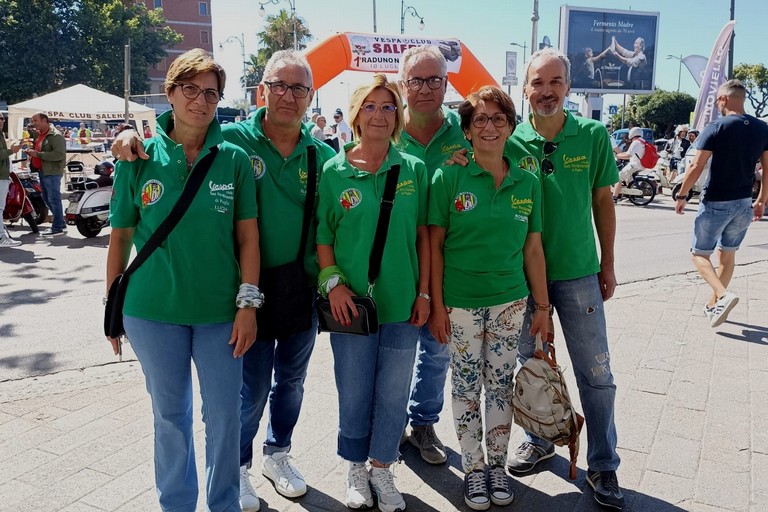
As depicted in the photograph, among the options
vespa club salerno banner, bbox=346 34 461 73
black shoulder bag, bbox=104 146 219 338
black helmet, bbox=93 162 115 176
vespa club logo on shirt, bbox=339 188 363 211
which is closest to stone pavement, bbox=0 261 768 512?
black shoulder bag, bbox=104 146 219 338

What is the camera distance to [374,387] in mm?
2863

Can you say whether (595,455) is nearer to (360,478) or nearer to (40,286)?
(360,478)

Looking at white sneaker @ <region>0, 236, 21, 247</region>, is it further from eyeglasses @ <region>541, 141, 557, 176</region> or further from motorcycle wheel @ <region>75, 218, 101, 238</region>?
eyeglasses @ <region>541, 141, 557, 176</region>

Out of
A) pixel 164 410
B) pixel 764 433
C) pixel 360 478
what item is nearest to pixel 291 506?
pixel 360 478

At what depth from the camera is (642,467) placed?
10.7 feet

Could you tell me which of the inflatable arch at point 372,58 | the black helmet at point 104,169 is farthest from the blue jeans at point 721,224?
the black helmet at point 104,169

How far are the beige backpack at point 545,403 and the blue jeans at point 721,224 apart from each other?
3.66 metres

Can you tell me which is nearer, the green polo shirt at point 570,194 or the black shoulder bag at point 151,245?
the black shoulder bag at point 151,245

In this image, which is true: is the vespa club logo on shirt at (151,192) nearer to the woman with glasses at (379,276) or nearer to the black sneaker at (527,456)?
the woman with glasses at (379,276)

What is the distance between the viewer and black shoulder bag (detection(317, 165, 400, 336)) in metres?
2.61

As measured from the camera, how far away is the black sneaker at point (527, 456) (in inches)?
128

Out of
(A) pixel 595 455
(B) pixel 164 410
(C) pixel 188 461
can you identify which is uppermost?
(B) pixel 164 410

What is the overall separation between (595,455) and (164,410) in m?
2.00

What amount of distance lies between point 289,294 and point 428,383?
120cm
